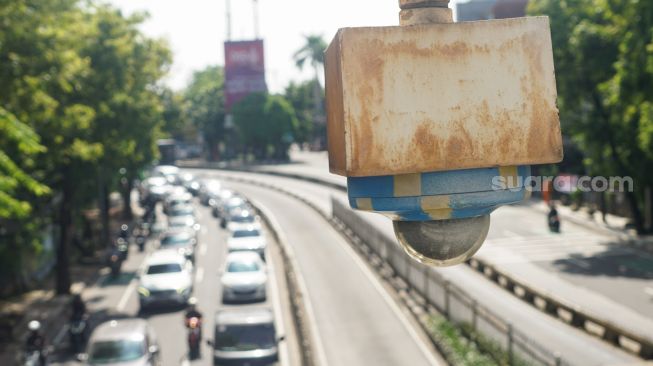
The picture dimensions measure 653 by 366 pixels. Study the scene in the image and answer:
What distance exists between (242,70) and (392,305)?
82.6 m

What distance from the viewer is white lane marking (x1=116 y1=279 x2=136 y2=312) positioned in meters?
30.4

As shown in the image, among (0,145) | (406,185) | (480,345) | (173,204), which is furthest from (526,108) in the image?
(173,204)

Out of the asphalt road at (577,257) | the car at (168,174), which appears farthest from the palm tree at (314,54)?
the asphalt road at (577,257)

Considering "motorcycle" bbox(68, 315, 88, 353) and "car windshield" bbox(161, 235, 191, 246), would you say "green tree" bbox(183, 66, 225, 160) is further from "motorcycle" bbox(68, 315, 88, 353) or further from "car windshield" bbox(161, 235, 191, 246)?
"motorcycle" bbox(68, 315, 88, 353)

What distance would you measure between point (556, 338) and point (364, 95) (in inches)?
790

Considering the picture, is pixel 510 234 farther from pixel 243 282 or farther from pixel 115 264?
pixel 115 264

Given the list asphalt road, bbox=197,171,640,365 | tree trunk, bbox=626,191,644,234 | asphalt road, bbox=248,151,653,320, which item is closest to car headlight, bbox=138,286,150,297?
asphalt road, bbox=197,171,640,365

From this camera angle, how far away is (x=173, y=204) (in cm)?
5597

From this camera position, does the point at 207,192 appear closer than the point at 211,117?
Yes

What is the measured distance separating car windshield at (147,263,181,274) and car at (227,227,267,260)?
6478 millimetres

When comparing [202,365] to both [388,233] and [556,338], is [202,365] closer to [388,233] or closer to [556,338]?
[556,338]

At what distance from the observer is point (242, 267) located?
30.3 meters

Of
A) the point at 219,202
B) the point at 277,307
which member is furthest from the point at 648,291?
the point at 219,202

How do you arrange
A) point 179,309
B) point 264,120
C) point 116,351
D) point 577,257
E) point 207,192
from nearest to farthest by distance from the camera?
point 116,351, point 179,309, point 577,257, point 207,192, point 264,120
